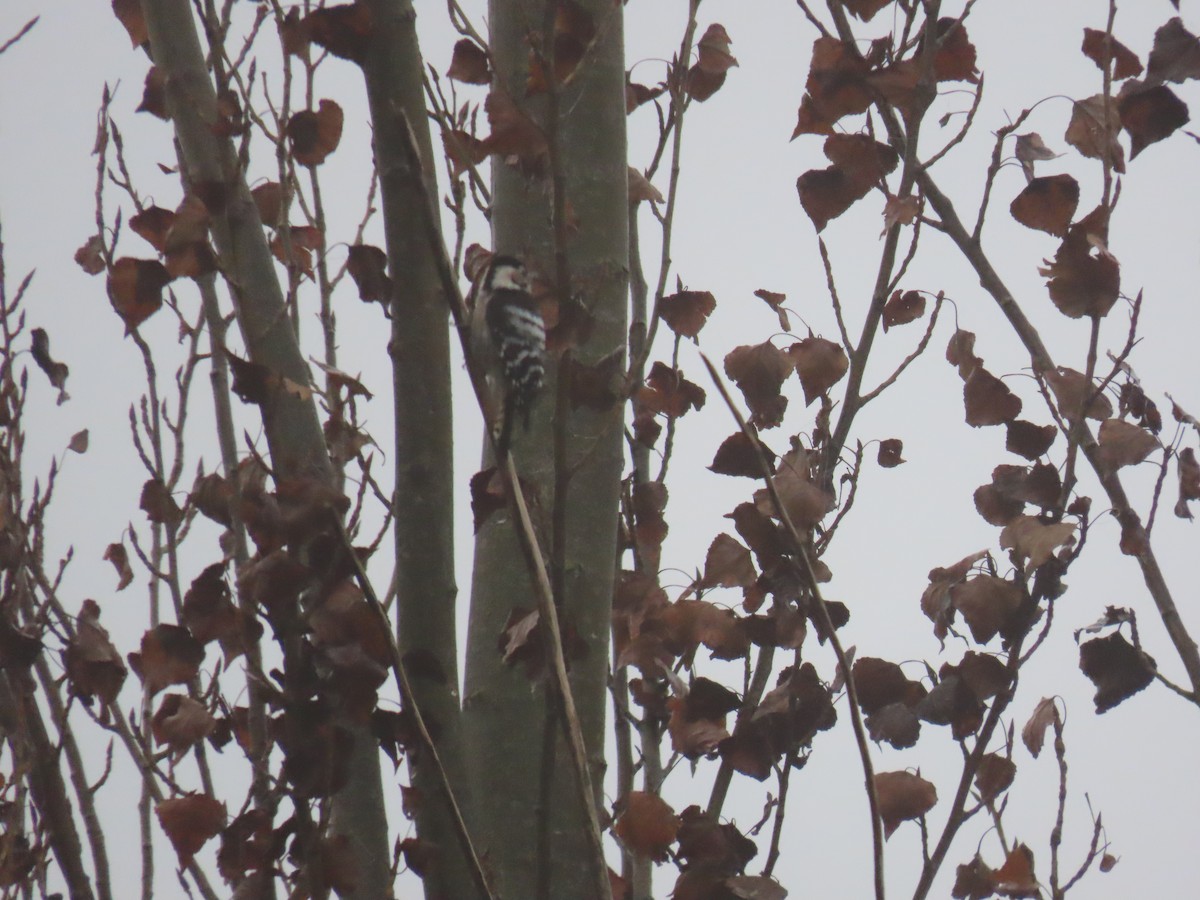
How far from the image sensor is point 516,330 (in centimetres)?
166

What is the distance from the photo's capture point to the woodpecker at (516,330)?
5.18 ft

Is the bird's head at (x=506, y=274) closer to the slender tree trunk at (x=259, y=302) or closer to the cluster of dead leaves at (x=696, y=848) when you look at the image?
the slender tree trunk at (x=259, y=302)

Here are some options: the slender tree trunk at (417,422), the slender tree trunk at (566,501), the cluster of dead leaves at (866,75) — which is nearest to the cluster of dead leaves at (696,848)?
the slender tree trunk at (566,501)

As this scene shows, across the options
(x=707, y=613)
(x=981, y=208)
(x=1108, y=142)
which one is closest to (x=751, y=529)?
(x=707, y=613)

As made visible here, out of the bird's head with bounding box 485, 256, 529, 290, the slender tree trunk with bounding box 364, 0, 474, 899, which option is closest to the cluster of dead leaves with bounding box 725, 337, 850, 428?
the bird's head with bounding box 485, 256, 529, 290

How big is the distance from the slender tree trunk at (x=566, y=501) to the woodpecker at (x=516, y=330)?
36 millimetres

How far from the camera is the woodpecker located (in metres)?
1.58

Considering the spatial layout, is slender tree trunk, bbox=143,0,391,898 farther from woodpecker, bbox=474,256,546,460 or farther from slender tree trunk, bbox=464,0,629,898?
woodpecker, bbox=474,256,546,460

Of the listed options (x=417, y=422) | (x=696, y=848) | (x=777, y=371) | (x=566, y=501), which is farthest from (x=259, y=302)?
(x=696, y=848)

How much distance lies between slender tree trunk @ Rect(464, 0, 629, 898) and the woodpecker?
4cm

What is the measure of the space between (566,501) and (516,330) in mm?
371

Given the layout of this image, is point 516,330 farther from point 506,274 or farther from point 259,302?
point 259,302

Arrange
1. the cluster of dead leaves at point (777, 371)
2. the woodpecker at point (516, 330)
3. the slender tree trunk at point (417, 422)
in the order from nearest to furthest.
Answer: the slender tree trunk at point (417, 422), the woodpecker at point (516, 330), the cluster of dead leaves at point (777, 371)

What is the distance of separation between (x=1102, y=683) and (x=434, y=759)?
976mm
